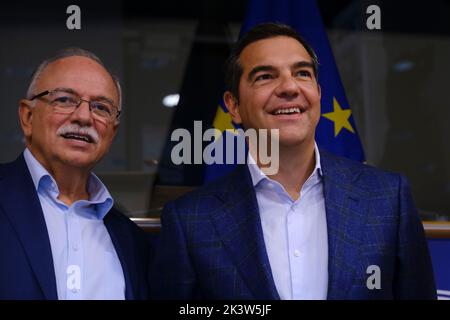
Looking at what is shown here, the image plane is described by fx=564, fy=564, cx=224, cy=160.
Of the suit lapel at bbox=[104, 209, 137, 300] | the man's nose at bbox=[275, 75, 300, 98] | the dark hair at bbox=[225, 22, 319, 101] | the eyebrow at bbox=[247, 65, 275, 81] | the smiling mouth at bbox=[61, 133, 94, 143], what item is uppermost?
the dark hair at bbox=[225, 22, 319, 101]

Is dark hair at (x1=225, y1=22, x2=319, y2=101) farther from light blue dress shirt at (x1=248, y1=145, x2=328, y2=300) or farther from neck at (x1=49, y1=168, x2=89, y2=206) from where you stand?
neck at (x1=49, y1=168, x2=89, y2=206)

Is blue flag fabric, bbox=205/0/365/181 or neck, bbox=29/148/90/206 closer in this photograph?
neck, bbox=29/148/90/206

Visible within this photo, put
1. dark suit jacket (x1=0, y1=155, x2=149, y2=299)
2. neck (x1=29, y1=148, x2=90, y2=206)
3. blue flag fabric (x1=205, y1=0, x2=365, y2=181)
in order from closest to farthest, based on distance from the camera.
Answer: dark suit jacket (x1=0, y1=155, x2=149, y2=299)
neck (x1=29, y1=148, x2=90, y2=206)
blue flag fabric (x1=205, y1=0, x2=365, y2=181)

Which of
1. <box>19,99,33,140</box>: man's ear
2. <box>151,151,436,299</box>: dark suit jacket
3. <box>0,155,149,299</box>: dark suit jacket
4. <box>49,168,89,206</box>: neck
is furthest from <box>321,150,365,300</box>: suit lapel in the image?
<box>19,99,33,140</box>: man's ear

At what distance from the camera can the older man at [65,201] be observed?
1.02 m

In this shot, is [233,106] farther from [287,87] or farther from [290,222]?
[290,222]

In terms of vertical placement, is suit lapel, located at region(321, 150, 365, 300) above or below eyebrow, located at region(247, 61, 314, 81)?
below

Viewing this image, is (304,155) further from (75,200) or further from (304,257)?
(75,200)

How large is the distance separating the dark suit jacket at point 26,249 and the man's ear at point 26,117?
59 millimetres

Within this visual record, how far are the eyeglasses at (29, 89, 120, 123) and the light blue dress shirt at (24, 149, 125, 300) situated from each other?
0.38 feet

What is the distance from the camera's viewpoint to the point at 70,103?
111 cm

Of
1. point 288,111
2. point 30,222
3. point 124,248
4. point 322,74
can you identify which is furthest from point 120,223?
point 322,74

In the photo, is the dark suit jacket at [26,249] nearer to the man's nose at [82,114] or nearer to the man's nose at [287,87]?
the man's nose at [82,114]

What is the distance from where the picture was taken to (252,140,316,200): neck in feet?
3.71
